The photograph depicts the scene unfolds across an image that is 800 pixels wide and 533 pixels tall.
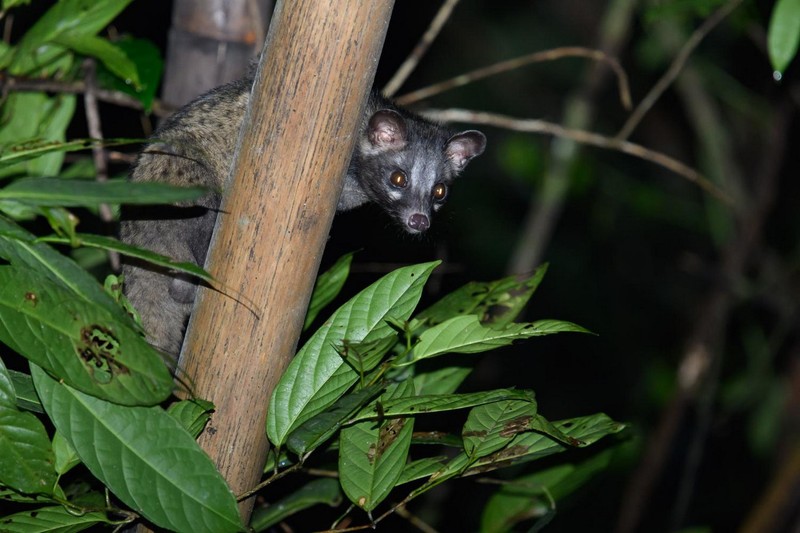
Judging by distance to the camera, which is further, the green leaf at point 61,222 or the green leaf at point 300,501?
Answer: the green leaf at point 300,501

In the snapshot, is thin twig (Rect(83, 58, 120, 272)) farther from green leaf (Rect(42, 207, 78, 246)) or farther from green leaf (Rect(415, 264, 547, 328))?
green leaf (Rect(42, 207, 78, 246))

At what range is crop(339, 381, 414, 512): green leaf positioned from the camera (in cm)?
209

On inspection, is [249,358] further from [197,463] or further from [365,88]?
[365,88]

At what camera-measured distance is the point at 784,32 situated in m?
2.91

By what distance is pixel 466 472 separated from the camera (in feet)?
7.42

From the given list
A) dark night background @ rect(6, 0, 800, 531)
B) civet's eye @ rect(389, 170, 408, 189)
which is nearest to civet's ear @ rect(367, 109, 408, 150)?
civet's eye @ rect(389, 170, 408, 189)

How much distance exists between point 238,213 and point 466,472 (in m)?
0.87

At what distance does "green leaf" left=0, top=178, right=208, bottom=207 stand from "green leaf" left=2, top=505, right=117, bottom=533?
731 millimetres

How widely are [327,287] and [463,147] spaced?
2237mm

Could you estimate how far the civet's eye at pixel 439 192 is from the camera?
453 cm

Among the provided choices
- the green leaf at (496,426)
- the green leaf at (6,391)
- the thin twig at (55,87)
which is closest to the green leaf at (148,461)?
the green leaf at (6,391)

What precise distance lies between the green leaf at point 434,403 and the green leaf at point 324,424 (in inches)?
1.8

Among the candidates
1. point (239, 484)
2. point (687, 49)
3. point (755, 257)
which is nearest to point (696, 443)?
point (755, 257)

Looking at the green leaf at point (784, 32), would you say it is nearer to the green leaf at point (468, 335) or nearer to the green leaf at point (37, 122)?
the green leaf at point (468, 335)
